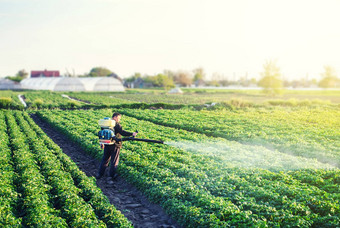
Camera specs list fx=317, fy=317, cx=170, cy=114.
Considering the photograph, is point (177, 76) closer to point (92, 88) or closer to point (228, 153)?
point (92, 88)

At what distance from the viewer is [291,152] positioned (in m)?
16.1

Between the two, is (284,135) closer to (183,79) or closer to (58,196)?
(58,196)

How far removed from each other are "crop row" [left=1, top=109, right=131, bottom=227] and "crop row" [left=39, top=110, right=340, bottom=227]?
170 cm

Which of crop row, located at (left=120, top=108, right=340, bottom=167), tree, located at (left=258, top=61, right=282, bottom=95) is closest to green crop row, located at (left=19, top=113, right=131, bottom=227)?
crop row, located at (left=120, top=108, right=340, bottom=167)

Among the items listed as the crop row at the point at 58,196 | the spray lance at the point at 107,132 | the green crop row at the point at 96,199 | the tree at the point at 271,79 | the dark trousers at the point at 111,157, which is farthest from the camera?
the tree at the point at 271,79

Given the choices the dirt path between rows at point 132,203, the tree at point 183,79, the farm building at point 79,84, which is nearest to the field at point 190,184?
the dirt path between rows at point 132,203

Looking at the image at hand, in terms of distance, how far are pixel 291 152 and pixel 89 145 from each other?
403 inches

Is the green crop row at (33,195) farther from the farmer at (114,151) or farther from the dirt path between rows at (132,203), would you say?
the farmer at (114,151)

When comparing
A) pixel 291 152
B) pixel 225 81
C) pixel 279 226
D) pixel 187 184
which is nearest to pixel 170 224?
pixel 187 184

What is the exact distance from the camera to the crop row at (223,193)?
25.8 ft

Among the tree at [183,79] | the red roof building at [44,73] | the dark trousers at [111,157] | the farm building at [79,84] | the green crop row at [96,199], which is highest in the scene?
the red roof building at [44,73]

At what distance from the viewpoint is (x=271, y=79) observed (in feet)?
230

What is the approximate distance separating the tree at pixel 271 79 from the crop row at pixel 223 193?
6030cm

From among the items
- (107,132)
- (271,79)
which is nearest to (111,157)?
(107,132)
